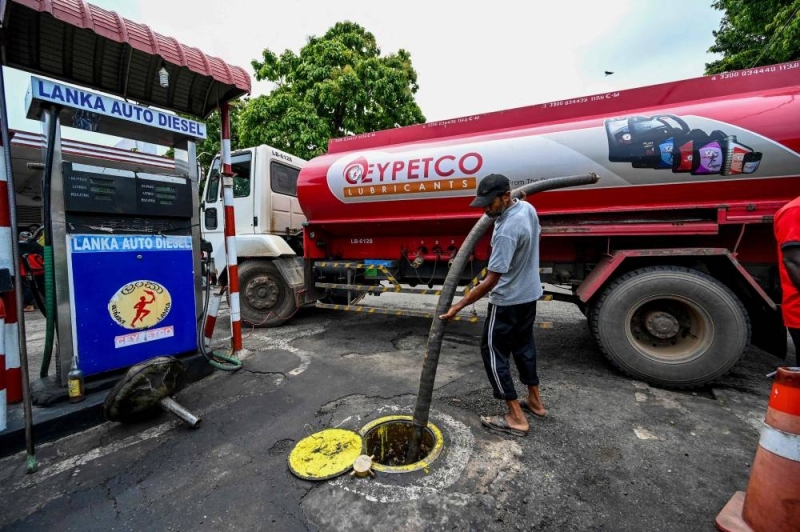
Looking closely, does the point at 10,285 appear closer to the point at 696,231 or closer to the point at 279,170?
the point at 279,170

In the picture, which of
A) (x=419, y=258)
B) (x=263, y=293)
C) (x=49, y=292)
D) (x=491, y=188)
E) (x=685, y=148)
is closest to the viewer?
(x=491, y=188)

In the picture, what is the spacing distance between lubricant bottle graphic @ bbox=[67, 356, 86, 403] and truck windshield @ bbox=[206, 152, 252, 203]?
11.2 ft

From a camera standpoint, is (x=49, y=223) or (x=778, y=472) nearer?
(x=778, y=472)

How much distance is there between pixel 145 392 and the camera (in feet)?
8.11

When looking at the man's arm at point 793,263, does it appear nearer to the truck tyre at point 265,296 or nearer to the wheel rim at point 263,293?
the truck tyre at point 265,296

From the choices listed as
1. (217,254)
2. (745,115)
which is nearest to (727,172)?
(745,115)

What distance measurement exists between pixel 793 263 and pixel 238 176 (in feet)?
20.3

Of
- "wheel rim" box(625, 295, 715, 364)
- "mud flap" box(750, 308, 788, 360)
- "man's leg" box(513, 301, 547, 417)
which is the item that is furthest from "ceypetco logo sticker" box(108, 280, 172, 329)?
"mud flap" box(750, 308, 788, 360)

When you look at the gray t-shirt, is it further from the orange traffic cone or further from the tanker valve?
the tanker valve

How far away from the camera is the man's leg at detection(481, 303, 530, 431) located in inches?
96.2

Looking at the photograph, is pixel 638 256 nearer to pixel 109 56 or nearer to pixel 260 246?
pixel 260 246

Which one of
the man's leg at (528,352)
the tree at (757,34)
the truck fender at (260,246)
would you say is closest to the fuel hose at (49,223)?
the truck fender at (260,246)

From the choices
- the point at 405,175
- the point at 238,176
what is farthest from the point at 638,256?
the point at 238,176

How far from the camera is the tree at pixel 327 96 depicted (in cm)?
984
